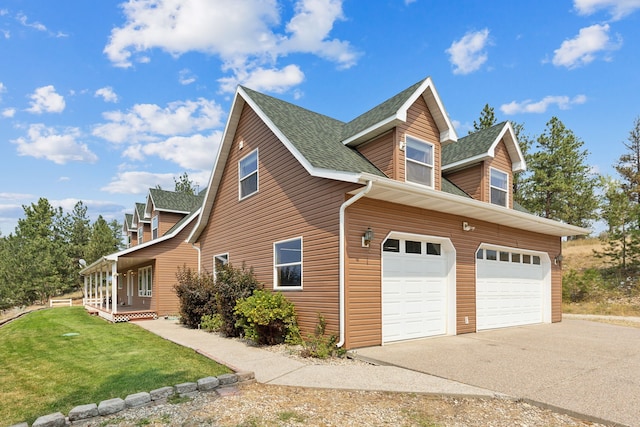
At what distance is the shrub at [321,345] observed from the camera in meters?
7.60

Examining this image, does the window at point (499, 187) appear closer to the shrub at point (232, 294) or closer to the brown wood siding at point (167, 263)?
the shrub at point (232, 294)

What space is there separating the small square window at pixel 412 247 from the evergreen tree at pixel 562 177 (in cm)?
2225

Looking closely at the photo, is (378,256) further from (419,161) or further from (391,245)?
(419,161)

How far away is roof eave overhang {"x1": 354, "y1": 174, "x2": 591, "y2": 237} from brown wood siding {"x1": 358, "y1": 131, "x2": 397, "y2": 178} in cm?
124

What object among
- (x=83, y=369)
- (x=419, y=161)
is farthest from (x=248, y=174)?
(x=83, y=369)

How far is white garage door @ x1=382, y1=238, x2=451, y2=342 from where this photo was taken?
8.85m

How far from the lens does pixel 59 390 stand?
582cm

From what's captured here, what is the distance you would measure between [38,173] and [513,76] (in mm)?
23208

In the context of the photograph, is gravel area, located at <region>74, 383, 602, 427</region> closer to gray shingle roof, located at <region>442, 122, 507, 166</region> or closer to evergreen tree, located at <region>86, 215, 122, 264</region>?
gray shingle roof, located at <region>442, 122, 507, 166</region>

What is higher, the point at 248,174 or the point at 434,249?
the point at 248,174

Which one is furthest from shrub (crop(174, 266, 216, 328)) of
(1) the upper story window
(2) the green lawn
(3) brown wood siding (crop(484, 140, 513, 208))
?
(3) brown wood siding (crop(484, 140, 513, 208))

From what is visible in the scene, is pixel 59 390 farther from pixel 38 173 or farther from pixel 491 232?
pixel 38 173

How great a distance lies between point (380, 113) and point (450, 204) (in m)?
3.18

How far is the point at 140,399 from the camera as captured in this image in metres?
4.94
